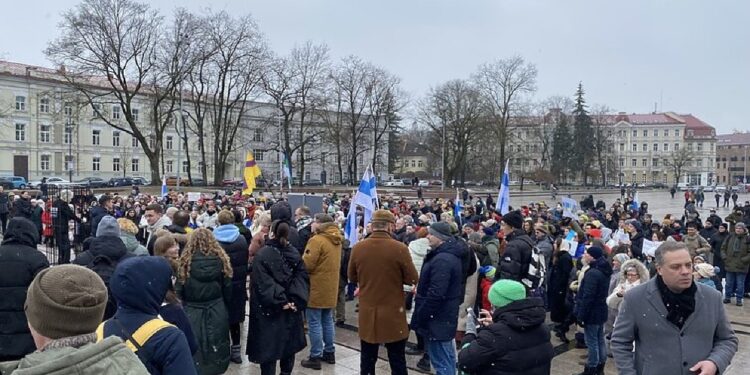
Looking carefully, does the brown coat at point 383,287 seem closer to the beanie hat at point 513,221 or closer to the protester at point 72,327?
the beanie hat at point 513,221

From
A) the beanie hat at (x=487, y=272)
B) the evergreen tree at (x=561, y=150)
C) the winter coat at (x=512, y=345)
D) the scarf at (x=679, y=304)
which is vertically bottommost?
the beanie hat at (x=487, y=272)

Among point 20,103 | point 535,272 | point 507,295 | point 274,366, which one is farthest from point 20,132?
point 507,295

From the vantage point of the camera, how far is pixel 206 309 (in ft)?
16.3

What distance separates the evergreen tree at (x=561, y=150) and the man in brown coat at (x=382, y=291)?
7487cm

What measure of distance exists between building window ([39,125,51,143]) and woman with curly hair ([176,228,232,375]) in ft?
216

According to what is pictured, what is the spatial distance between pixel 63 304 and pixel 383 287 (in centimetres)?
390

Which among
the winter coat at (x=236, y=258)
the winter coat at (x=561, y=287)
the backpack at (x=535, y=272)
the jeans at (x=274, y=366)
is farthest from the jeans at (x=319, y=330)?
the winter coat at (x=561, y=287)

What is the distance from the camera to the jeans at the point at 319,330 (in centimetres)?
662

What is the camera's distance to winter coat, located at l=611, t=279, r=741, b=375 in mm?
3432

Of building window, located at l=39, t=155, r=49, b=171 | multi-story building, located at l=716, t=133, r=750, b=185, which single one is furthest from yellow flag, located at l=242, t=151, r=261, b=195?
multi-story building, located at l=716, t=133, r=750, b=185

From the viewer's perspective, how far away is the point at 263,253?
5.46 meters

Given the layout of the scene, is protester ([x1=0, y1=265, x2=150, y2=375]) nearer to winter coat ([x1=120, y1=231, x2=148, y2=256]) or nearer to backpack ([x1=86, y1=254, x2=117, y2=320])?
backpack ([x1=86, y1=254, x2=117, y2=320])

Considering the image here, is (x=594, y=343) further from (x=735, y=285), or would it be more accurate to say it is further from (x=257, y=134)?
(x=257, y=134)

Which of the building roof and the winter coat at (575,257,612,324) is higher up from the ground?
the building roof
